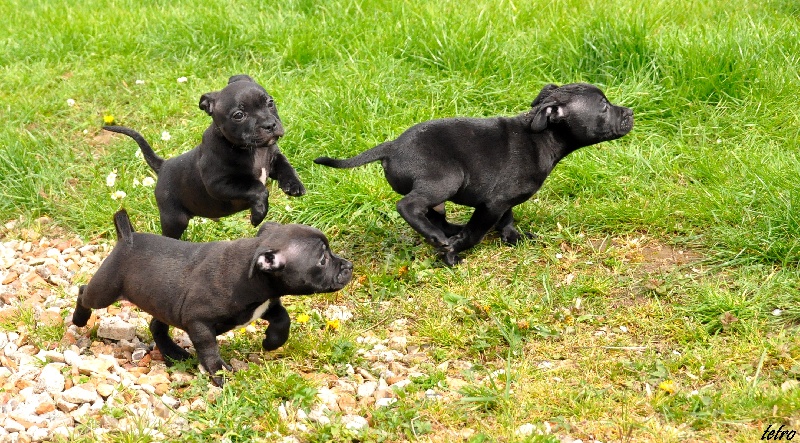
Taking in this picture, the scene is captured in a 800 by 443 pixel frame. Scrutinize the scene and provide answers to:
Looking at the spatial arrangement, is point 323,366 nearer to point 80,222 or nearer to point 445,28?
point 80,222

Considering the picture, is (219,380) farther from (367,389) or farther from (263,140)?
(263,140)

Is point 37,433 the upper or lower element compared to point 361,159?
lower

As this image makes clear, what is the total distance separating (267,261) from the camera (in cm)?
509

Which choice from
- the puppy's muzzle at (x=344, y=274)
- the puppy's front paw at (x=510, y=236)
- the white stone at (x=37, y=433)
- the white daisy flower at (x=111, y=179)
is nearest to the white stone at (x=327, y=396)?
the puppy's muzzle at (x=344, y=274)

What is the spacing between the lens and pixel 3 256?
725 centimetres

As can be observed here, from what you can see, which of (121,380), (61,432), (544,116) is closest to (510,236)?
(544,116)

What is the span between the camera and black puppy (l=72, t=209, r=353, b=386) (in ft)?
17.1

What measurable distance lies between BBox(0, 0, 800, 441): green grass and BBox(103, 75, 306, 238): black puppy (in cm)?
84

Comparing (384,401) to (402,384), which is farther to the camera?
(402,384)

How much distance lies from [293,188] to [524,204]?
2080 millimetres

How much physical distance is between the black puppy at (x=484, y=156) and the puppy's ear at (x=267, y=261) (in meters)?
1.40

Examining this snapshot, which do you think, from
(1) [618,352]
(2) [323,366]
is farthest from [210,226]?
(1) [618,352]

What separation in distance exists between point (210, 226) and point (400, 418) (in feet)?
10.3

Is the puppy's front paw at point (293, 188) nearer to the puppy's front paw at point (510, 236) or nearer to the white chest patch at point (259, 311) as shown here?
the white chest patch at point (259, 311)
